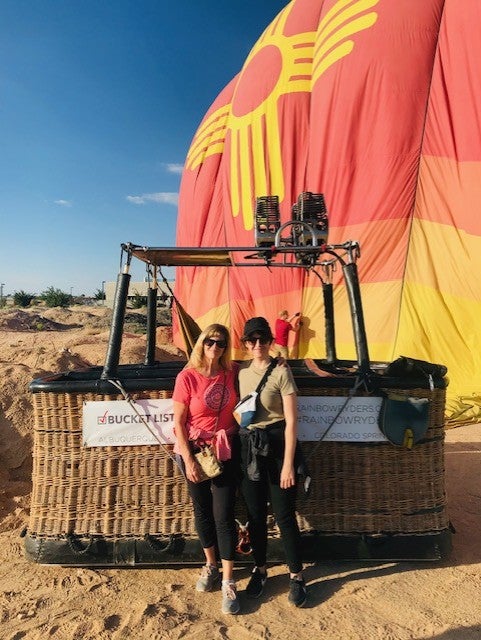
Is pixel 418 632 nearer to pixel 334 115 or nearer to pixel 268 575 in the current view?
pixel 268 575

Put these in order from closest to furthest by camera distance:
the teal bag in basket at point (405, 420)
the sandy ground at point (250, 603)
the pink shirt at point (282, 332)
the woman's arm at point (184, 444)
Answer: the sandy ground at point (250, 603), the woman's arm at point (184, 444), the teal bag in basket at point (405, 420), the pink shirt at point (282, 332)

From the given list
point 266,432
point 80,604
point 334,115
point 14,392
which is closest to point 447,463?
point 266,432

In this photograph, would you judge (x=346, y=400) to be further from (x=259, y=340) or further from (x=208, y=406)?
(x=208, y=406)

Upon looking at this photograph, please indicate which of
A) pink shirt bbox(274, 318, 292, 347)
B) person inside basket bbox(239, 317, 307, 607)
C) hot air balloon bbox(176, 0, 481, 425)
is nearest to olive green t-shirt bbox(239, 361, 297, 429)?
person inside basket bbox(239, 317, 307, 607)

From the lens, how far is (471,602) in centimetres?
258

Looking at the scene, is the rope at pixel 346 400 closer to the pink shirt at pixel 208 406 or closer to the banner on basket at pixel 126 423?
the pink shirt at pixel 208 406

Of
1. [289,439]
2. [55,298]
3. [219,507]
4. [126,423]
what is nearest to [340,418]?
[289,439]

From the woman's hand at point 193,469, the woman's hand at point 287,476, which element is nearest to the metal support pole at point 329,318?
the woman's hand at point 287,476

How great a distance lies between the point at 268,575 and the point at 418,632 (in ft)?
2.83

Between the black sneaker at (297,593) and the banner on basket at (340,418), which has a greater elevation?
the banner on basket at (340,418)

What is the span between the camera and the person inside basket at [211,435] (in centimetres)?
262

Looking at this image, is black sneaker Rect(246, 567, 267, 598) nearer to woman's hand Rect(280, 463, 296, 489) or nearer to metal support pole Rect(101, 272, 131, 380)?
woman's hand Rect(280, 463, 296, 489)

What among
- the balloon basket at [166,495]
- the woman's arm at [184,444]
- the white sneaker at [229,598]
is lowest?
the white sneaker at [229,598]

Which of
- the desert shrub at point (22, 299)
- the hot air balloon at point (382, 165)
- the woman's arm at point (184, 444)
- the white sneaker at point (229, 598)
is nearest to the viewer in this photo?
the white sneaker at point (229, 598)
